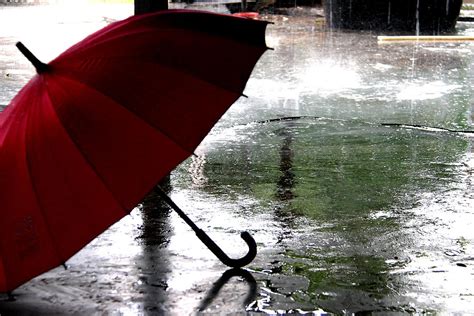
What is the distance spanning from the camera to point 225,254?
391 cm

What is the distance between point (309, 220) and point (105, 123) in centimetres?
188

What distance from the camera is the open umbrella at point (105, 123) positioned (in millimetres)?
3014

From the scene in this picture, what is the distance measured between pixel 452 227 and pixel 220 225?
1261mm

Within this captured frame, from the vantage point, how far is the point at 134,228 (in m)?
4.70

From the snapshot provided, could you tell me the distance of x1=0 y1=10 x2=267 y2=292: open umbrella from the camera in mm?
3014

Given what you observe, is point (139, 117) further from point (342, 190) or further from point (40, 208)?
point (342, 190)

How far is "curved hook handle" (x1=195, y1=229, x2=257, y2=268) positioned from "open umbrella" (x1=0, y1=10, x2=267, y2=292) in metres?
0.70

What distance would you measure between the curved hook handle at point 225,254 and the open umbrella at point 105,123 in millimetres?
696

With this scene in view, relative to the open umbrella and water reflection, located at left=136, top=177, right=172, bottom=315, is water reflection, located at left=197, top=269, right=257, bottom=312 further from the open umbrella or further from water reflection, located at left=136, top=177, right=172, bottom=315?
the open umbrella

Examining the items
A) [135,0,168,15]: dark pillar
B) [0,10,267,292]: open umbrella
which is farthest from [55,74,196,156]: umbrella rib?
[135,0,168,15]: dark pillar

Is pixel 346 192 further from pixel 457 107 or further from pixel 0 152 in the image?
pixel 457 107

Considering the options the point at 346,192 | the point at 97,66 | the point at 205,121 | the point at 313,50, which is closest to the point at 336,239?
the point at 346,192

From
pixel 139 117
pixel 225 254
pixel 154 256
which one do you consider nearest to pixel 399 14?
pixel 154 256

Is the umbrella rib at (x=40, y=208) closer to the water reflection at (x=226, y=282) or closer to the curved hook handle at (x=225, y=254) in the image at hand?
the water reflection at (x=226, y=282)
